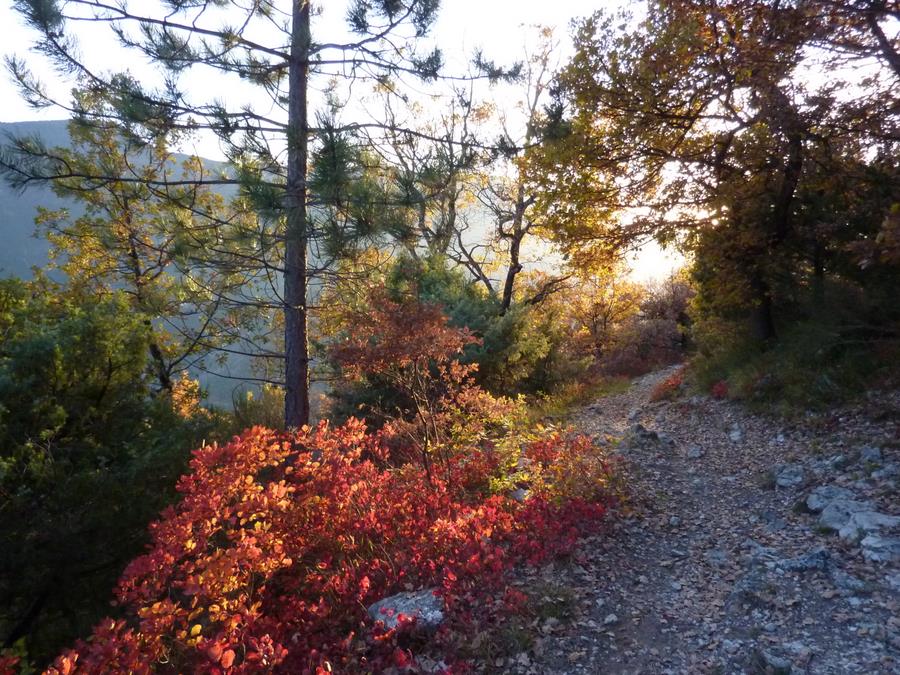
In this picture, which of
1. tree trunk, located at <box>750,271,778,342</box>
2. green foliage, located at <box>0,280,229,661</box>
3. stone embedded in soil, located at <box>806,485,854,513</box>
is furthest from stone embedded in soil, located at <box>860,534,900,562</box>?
green foliage, located at <box>0,280,229,661</box>

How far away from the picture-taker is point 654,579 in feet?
13.4

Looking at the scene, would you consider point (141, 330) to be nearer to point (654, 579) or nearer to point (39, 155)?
point (39, 155)

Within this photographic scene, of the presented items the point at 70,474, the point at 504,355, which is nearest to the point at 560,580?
the point at 70,474

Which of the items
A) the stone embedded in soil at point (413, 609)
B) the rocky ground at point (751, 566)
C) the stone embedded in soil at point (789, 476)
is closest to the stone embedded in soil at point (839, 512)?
the rocky ground at point (751, 566)

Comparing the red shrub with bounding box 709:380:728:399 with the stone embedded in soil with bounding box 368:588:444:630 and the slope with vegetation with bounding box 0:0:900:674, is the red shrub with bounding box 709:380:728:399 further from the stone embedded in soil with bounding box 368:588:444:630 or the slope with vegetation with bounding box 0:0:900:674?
the stone embedded in soil with bounding box 368:588:444:630

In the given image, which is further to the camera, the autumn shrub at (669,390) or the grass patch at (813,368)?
the autumn shrub at (669,390)

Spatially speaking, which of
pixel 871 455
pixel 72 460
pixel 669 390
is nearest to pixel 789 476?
pixel 871 455

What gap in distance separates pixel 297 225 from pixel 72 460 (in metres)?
3.27

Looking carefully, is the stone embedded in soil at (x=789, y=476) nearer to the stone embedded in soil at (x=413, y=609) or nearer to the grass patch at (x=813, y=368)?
the grass patch at (x=813, y=368)

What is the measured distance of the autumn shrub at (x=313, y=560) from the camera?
318 centimetres

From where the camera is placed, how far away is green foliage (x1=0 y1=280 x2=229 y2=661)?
4676 mm

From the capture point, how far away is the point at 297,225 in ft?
18.8

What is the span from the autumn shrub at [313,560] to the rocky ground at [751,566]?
1.56ft

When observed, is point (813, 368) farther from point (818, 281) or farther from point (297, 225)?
point (297, 225)
